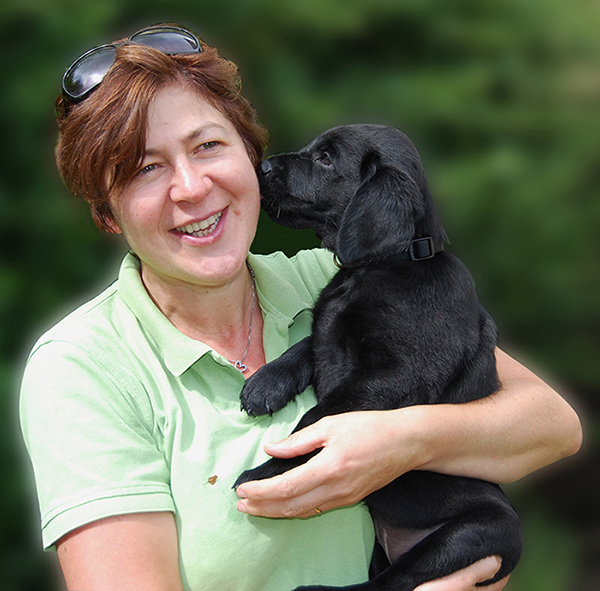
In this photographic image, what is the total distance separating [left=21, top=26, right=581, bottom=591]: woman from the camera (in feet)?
3.59

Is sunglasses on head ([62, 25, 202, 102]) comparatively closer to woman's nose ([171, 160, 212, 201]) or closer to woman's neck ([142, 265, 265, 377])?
woman's nose ([171, 160, 212, 201])


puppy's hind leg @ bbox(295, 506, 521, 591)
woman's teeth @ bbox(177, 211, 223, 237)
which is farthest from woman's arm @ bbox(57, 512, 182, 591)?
woman's teeth @ bbox(177, 211, 223, 237)

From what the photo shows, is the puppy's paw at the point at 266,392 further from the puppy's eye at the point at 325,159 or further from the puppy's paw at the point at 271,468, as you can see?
the puppy's eye at the point at 325,159

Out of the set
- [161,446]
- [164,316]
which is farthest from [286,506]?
[164,316]

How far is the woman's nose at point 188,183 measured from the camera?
1.29 metres

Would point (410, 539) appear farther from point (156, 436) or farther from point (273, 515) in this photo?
point (156, 436)

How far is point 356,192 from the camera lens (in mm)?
1548

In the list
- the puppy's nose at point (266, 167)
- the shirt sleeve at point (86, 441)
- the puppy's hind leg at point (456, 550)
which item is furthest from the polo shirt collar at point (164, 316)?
the puppy's hind leg at point (456, 550)

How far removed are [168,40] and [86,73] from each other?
0.20 m

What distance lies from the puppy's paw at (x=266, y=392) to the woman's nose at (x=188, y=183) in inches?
15.2

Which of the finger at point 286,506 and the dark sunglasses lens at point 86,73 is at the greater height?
the dark sunglasses lens at point 86,73

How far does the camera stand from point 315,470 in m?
1.16

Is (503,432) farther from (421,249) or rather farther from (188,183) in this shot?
(188,183)

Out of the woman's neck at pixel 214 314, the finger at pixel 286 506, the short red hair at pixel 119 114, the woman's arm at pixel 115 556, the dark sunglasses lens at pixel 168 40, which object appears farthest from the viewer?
the woman's neck at pixel 214 314
